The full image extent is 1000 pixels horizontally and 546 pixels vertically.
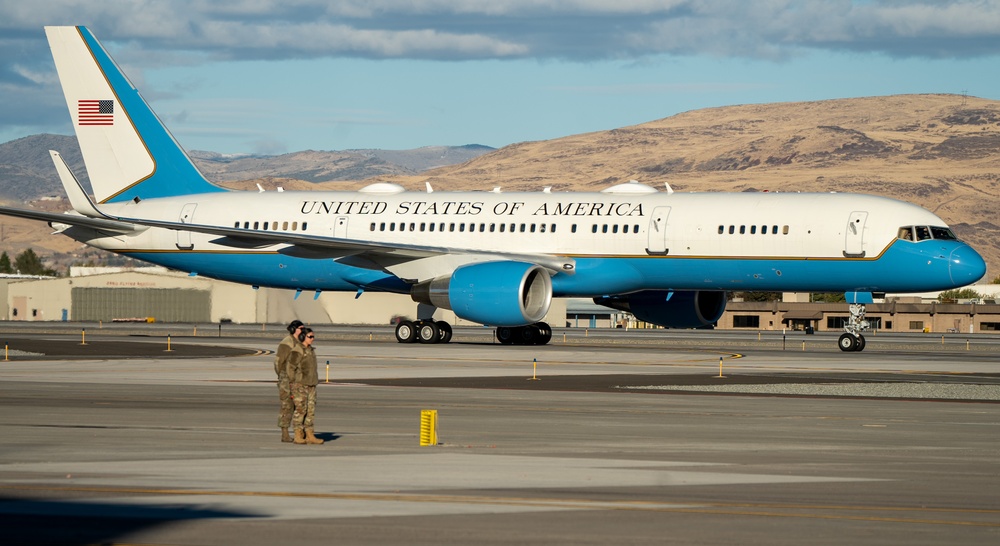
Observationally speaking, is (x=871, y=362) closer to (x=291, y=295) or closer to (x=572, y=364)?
(x=572, y=364)

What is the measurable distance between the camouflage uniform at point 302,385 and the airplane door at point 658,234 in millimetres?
27987

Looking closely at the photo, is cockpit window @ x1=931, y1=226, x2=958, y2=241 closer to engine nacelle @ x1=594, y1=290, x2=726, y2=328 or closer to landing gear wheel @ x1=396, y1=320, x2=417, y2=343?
engine nacelle @ x1=594, y1=290, x2=726, y2=328

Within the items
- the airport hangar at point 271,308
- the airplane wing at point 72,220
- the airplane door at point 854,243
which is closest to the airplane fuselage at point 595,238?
the airplane door at point 854,243

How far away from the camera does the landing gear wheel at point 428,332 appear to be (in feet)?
162

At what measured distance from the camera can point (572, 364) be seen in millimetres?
38000

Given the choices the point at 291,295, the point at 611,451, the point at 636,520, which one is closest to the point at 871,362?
the point at 611,451

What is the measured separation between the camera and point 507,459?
1745cm

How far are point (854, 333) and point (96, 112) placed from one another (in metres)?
29.9

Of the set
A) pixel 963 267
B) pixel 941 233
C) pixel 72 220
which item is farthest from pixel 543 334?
pixel 72 220

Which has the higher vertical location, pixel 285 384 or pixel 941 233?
pixel 941 233

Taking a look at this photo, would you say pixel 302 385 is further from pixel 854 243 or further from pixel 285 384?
pixel 854 243

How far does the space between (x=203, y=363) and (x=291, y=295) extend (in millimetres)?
52374

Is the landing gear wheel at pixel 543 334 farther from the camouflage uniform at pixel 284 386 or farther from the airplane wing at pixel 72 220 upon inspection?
the camouflage uniform at pixel 284 386

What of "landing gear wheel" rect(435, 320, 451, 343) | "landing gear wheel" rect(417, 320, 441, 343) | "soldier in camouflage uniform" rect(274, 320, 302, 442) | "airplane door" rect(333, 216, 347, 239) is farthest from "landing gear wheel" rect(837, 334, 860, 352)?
"soldier in camouflage uniform" rect(274, 320, 302, 442)
